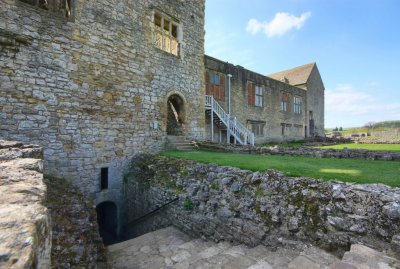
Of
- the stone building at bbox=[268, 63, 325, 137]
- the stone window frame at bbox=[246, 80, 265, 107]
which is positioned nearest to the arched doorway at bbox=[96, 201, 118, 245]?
the stone window frame at bbox=[246, 80, 265, 107]

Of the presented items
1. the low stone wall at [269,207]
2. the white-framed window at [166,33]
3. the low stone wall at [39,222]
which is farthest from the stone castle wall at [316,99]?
the low stone wall at [39,222]

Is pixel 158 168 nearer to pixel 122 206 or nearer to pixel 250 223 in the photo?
pixel 122 206

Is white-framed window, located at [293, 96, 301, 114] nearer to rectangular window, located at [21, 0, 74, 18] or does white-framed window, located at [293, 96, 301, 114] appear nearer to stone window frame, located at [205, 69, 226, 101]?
stone window frame, located at [205, 69, 226, 101]

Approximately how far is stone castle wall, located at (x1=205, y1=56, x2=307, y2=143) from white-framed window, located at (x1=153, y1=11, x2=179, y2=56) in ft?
11.4

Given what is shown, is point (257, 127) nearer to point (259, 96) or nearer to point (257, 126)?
point (257, 126)

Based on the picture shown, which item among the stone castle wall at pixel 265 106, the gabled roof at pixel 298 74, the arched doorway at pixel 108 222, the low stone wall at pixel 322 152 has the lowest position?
the arched doorway at pixel 108 222

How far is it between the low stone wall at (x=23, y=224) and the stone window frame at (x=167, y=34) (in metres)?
9.26

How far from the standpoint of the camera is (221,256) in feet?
13.8

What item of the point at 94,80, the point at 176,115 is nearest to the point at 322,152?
the point at 176,115

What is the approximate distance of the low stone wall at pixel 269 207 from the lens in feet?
10.8

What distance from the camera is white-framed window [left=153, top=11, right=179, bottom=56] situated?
10.5 m

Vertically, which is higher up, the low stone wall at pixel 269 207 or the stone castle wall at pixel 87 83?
the stone castle wall at pixel 87 83

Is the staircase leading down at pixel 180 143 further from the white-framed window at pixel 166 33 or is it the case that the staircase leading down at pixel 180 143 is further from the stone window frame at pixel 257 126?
the stone window frame at pixel 257 126

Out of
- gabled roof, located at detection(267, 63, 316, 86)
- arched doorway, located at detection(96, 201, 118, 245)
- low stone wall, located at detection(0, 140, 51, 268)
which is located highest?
gabled roof, located at detection(267, 63, 316, 86)
